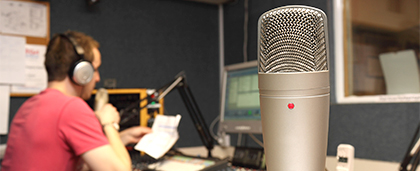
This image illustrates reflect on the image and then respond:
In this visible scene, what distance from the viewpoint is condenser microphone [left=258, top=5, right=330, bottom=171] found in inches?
13.8

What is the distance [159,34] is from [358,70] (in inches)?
46.0

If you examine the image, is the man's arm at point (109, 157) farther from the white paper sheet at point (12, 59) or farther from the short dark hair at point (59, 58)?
the white paper sheet at point (12, 59)

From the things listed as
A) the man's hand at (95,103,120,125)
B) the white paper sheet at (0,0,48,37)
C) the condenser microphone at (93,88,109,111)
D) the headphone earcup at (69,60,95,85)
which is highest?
the white paper sheet at (0,0,48,37)

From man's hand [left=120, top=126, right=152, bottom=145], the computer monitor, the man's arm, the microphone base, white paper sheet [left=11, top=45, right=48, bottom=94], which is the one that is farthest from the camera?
white paper sheet [left=11, top=45, right=48, bottom=94]

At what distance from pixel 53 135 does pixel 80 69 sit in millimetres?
289

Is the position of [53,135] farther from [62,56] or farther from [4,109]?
[4,109]

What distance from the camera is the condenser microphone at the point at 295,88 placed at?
351 millimetres

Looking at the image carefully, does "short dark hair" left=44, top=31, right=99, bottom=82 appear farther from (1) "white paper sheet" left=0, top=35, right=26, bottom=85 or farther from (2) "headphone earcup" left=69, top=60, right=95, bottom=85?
(1) "white paper sheet" left=0, top=35, right=26, bottom=85

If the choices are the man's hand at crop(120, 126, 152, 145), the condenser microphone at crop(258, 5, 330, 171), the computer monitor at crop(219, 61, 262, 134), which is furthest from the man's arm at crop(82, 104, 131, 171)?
the condenser microphone at crop(258, 5, 330, 171)

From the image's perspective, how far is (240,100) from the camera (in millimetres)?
1594

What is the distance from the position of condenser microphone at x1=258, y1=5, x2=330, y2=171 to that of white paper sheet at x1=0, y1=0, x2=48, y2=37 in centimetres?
166

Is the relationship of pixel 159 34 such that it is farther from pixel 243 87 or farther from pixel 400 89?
pixel 400 89

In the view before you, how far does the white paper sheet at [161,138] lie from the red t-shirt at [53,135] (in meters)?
0.21

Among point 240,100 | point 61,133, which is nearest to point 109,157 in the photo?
point 61,133
